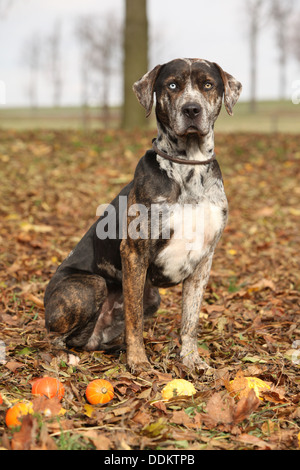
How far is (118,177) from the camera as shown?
10555 millimetres

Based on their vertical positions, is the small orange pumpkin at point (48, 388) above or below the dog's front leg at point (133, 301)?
below

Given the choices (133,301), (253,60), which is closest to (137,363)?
(133,301)

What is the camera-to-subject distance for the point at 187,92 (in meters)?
3.57

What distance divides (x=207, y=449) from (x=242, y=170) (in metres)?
9.59

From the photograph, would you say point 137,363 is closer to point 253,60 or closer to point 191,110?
point 191,110

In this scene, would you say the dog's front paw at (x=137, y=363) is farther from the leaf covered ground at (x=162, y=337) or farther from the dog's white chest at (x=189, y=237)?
the dog's white chest at (x=189, y=237)

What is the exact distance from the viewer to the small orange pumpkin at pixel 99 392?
3.24 meters

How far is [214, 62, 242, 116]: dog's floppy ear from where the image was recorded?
378 centimetres

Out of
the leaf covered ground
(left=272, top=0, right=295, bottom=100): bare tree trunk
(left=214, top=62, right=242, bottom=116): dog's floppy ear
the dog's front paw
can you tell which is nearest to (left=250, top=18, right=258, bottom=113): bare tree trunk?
(left=272, top=0, right=295, bottom=100): bare tree trunk

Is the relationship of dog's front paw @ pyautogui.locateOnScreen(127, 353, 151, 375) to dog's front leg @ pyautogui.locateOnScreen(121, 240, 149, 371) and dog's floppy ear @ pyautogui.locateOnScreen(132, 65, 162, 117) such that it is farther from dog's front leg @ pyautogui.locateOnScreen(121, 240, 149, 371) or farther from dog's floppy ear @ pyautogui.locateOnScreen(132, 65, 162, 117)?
dog's floppy ear @ pyautogui.locateOnScreen(132, 65, 162, 117)

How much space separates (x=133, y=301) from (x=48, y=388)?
82 cm

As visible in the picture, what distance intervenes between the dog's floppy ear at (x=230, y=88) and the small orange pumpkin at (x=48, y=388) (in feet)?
7.25

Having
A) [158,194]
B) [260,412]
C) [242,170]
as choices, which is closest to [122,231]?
[158,194]

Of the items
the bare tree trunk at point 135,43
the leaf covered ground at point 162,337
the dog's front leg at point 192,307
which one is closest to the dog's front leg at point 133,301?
the leaf covered ground at point 162,337
